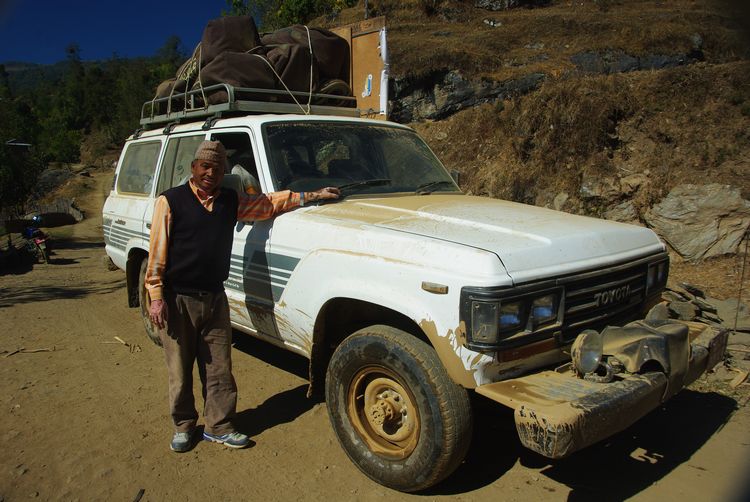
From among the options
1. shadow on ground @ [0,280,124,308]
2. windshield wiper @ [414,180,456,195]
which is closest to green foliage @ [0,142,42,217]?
shadow on ground @ [0,280,124,308]

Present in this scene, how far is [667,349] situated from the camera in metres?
2.66

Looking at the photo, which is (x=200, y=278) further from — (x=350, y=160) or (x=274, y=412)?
(x=350, y=160)

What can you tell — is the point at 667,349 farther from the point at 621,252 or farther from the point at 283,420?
the point at 283,420

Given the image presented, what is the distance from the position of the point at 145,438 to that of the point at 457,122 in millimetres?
13307

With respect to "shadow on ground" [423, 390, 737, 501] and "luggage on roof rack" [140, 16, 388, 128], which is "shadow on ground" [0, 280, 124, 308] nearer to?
"luggage on roof rack" [140, 16, 388, 128]

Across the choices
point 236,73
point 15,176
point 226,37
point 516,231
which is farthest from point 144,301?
point 15,176

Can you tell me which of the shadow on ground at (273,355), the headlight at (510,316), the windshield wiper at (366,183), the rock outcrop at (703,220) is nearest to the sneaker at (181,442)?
the shadow on ground at (273,355)

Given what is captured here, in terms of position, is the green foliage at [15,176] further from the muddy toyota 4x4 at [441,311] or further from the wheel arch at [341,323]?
the wheel arch at [341,323]

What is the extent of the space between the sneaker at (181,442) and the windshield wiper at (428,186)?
228 centimetres

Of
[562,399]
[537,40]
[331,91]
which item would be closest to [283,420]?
[562,399]

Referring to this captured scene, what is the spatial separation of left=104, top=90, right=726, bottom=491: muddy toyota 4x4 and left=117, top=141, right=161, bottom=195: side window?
1.47 m

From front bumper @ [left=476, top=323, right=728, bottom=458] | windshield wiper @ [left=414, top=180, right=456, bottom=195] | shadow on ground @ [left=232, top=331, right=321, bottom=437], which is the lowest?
shadow on ground @ [left=232, top=331, right=321, bottom=437]

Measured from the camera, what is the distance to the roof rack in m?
4.46

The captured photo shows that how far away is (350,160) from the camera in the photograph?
4.16 metres
